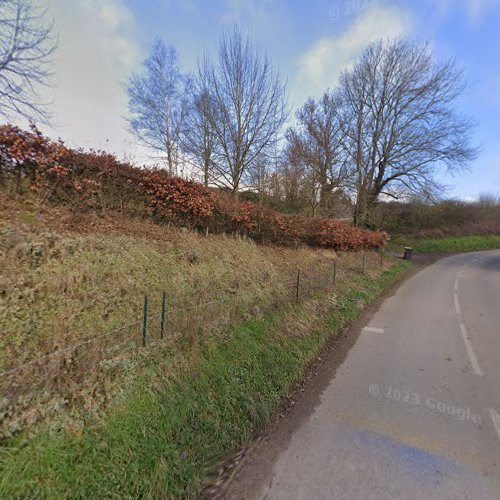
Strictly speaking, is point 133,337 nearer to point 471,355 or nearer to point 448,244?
point 471,355

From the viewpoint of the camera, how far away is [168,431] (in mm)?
2467

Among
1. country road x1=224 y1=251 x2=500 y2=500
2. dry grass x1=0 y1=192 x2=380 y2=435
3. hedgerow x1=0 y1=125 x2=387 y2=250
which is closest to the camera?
country road x1=224 y1=251 x2=500 y2=500

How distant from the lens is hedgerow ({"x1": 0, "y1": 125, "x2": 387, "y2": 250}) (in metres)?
5.45

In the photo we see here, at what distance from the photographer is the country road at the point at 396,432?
2166 mm

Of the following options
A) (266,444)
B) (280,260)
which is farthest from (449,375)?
(280,260)

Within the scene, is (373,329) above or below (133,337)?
below

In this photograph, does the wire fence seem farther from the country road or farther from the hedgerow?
the hedgerow

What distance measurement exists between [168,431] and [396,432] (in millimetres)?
2447

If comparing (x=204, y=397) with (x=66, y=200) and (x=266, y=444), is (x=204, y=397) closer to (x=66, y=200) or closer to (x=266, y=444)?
(x=266, y=444)

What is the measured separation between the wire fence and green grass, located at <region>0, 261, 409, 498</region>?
13.6 inches

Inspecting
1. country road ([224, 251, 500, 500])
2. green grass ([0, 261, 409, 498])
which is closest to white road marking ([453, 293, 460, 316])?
country road ([224, 251, 500, 500])

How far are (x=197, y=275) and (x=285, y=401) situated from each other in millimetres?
3516

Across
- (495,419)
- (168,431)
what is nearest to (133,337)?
(168,431)

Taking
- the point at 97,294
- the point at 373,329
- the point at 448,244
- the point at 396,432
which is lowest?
the point at 396,432
